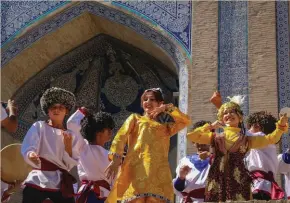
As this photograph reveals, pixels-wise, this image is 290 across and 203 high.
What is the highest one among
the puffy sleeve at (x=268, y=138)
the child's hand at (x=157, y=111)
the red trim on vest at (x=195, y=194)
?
the child's hand at (x=157, y=111)

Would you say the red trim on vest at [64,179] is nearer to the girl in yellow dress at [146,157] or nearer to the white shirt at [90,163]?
the girl in yellow dress at [146,157]

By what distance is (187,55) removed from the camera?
8.05 meters

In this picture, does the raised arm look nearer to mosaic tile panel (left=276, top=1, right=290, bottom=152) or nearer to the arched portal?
mosaic tile panel (left=276, top=1, right=290, bottom=152)

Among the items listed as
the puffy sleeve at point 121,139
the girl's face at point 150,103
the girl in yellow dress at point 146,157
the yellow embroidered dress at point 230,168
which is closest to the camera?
the girl in yellow dress at point 146,157

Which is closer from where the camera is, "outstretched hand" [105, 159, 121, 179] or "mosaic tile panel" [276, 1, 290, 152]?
"outstretched hand" [105, 159, 121, 179]

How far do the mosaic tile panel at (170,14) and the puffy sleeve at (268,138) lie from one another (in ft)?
12.5

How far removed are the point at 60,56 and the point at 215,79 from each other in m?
2.56

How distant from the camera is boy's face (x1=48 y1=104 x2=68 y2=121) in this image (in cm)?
440

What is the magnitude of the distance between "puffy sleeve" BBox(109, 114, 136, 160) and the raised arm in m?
0.80

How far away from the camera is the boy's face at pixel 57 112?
14.4ft

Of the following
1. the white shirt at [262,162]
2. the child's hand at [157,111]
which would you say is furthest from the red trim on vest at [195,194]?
the child's hand at [157,111]

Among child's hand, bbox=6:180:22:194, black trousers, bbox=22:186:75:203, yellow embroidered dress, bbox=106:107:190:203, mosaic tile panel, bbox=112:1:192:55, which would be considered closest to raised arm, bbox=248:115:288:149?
yellow embroidered dress, bbox=106:107:190:203

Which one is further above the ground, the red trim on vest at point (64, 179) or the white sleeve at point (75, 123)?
the white sleeve at point (75, 123)

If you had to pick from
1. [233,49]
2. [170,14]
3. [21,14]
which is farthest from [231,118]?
[21,14]
